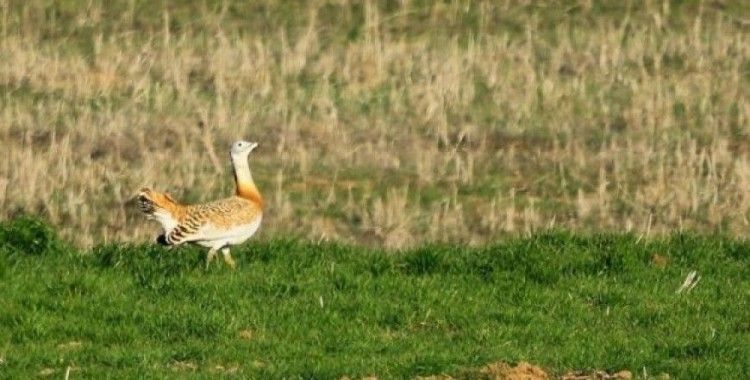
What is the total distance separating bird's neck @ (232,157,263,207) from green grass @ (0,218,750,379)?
534 millimetres

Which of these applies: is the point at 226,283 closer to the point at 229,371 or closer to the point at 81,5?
the point at 229,371

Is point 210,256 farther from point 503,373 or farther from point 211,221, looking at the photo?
point 503,373

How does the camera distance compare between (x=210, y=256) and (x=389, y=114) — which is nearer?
(x=210, y=256)

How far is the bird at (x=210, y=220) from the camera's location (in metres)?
15.7

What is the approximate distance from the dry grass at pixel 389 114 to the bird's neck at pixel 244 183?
246 centimetres

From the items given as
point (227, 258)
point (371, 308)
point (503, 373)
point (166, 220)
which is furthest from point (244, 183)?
point (503, 373)

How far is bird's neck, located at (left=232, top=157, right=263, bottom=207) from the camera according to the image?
53.7 ft

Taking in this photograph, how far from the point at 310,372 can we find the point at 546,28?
16315 mm

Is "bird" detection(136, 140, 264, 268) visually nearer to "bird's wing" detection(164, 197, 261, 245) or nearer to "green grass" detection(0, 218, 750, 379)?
"bird's wing" detection(164, 197, 261, 245)

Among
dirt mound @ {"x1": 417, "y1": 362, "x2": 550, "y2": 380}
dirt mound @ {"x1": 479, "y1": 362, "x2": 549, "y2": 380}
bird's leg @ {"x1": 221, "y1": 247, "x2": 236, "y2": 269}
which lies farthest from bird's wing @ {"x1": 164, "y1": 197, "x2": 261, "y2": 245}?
dirt mound @ {"x1": 479, "y1": 362, "x2": 549, "y2": 380}

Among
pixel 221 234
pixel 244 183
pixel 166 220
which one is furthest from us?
pixel 244 183

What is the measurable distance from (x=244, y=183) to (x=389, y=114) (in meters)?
7.78

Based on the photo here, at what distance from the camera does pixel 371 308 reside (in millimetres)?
14992

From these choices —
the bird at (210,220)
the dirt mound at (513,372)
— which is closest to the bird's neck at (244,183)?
the bird at (210,220)
